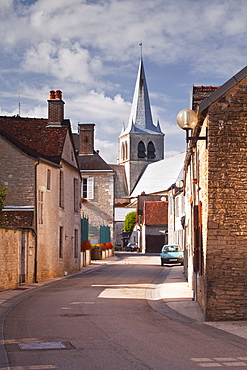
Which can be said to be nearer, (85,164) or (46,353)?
(46,353)

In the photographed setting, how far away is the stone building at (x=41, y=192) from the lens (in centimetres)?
2159

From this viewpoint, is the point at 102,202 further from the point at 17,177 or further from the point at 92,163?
the point at 17,177

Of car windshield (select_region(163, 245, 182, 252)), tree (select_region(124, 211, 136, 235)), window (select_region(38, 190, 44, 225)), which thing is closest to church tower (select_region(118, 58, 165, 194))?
tree (select_region(124, 211, 136, 235))

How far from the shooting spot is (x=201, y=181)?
12945mm

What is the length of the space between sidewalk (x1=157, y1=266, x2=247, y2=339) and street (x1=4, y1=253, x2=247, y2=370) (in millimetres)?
328

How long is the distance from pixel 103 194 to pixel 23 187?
29078mm

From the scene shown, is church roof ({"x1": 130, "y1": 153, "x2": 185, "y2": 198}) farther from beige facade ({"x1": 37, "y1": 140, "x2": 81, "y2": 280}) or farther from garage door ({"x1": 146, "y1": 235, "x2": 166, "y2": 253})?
beige facade ({"x1": 37, "y1": 140, "x2": 81, "y2": 280})

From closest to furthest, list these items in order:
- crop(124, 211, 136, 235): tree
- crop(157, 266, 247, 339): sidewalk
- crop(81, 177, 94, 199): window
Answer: crop(157, 266, 247, 339): sidewalk, crop(81, 177, 94, 199): window, crop(124, 211, 136, 235): tree

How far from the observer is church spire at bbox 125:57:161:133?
110125 mm

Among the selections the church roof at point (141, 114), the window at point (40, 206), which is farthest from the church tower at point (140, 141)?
the window at point (40, 206)

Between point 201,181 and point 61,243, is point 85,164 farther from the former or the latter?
point 201,181

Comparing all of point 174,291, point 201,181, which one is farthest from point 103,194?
point 201,181

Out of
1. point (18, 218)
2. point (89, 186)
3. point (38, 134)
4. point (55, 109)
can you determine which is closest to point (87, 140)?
point (89, 186)

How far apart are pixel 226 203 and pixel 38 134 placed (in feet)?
54.1
